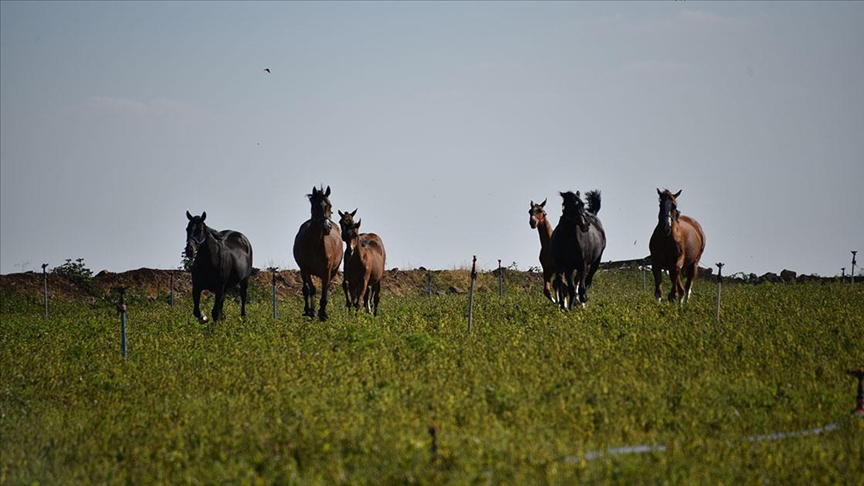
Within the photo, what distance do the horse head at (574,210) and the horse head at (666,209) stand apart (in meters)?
1.79

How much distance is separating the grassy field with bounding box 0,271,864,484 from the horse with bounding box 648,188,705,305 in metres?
3.75

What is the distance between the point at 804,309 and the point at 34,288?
2956cm

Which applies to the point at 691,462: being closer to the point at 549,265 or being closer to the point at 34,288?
the point at 549,265

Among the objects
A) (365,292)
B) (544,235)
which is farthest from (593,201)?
(365,292)

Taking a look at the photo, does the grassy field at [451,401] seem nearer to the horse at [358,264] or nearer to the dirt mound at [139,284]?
the horse at [358,264]

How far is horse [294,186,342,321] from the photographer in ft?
82.1

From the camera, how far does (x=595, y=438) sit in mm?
11367

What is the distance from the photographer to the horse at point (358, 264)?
26047 millimetres

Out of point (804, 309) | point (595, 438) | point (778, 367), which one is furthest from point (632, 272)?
point (595, 438)

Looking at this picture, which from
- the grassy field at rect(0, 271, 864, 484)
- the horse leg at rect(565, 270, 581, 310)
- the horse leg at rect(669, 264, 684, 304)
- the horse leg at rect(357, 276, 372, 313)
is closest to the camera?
the grassy field at rect(0, 271, 864, 484)

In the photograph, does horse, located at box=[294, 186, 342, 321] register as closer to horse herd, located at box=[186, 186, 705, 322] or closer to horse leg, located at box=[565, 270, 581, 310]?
horse herd, located at box=[186, 186, 705, 322]

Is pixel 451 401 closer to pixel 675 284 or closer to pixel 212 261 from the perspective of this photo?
pixel 675 284

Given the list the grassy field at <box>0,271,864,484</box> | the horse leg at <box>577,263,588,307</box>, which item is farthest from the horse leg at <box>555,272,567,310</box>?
the grassy field at <box>0,271,864,484</box>

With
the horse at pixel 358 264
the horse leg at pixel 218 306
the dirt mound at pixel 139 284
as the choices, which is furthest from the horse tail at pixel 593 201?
the dirt mound at pixel 139 284
